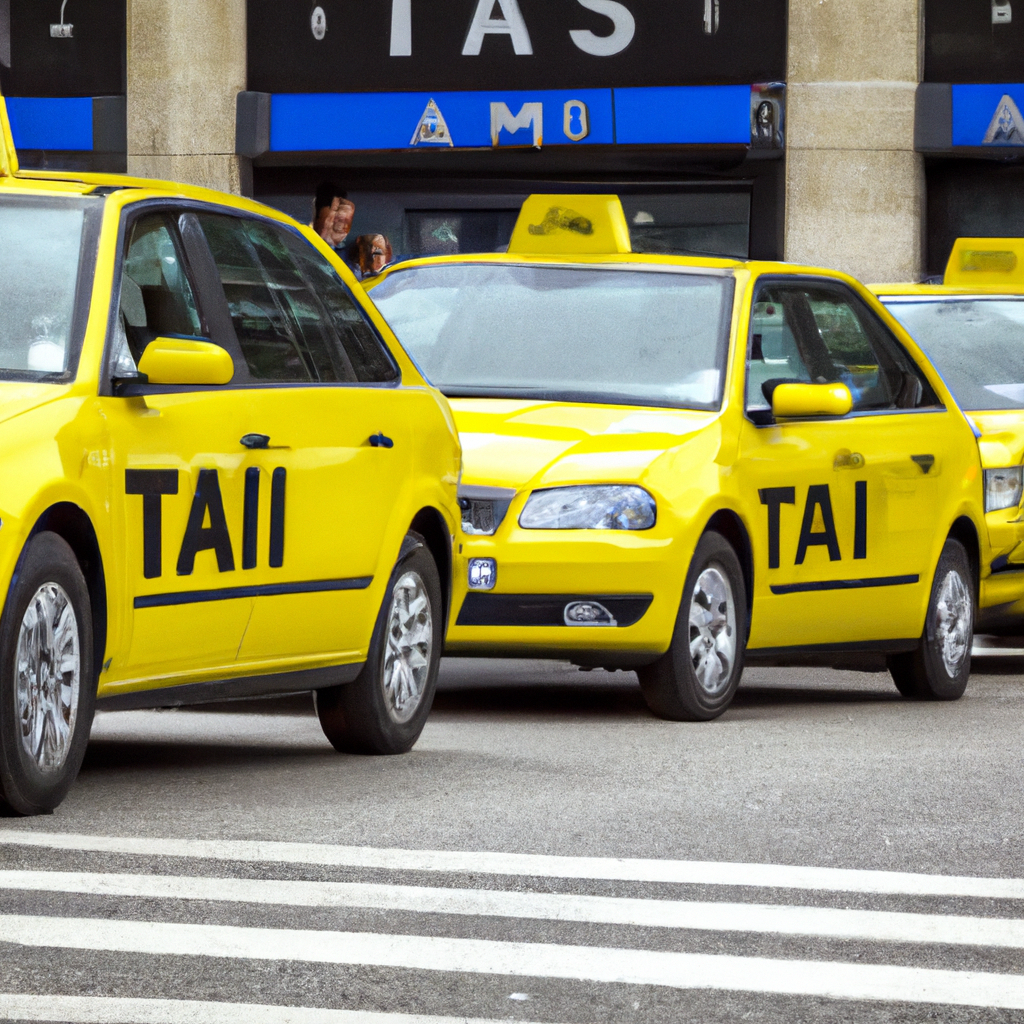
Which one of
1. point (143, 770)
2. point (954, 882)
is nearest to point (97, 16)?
point (143, 770)

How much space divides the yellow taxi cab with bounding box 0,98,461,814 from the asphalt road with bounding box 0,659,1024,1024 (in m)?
0.32

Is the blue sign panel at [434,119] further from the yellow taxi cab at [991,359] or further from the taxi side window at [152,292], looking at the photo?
the taxi side window at [152,292]

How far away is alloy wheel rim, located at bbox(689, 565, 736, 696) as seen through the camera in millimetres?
9164

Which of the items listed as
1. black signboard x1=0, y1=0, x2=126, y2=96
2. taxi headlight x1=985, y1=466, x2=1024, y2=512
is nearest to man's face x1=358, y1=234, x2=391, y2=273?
black signboard x1=0, y1=0, x2=126, y2=96

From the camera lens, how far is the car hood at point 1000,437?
12195 mm

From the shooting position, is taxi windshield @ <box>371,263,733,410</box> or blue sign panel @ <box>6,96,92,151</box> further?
blue sign panel @ <box>6,96,92,151</box>

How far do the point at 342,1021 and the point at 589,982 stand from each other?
1.74 feet

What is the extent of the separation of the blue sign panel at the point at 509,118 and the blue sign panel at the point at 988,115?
186cm

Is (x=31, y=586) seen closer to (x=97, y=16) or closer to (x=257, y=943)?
(x=257, y=943)

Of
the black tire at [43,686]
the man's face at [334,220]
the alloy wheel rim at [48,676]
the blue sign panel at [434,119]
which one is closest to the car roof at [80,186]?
the black tire at [43,686]

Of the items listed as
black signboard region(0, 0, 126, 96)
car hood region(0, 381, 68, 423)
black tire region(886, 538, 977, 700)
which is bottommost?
black tire region(886, 538, 977, 700)

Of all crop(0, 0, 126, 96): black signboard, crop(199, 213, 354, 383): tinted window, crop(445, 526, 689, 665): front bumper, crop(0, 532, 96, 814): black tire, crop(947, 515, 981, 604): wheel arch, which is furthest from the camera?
crop(0, 0, 126, 96): black signboard

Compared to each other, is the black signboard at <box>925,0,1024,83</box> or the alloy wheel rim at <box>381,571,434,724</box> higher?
the black signboard at <box>925,0,1024,83</box>

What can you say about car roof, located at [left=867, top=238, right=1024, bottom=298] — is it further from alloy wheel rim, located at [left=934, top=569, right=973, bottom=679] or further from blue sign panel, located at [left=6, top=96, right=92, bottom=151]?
blue sign panel, located at [left=6, top=96, right=92, bottom=151]
